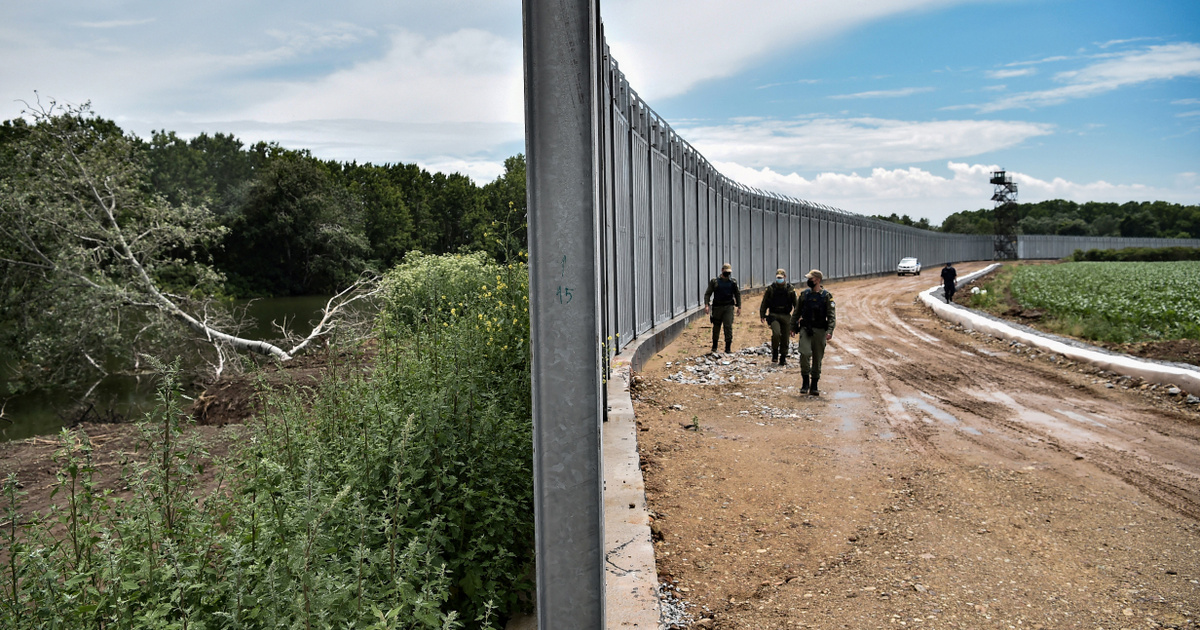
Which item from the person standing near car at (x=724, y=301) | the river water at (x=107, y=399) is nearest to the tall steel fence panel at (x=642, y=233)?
the person standing near car at (x=724, y=301)

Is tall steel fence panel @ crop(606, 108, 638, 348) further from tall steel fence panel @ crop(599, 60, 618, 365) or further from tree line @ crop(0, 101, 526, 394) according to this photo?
tree line @ crop(0, 101, 526, 394)

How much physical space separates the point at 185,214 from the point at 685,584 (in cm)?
1561

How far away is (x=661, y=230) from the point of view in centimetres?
1546

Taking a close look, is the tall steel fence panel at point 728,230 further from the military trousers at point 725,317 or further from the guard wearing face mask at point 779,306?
the guard wearing face mask at point 779,306

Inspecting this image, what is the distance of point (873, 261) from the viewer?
58219 millimetres

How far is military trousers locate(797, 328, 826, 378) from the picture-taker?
10.3 metres

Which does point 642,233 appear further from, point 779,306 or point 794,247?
point 794,247

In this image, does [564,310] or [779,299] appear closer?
[564,310]

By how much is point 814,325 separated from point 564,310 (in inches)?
332

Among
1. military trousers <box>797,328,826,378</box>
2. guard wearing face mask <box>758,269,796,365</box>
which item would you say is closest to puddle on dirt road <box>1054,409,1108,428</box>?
military trousers <box>797,328,826,378</box>

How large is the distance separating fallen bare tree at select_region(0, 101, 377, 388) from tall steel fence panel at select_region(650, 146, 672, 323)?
19.1 ft

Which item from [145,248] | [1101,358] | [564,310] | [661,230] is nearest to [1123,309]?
[1101,358]

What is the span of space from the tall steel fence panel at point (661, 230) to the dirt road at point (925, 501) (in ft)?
13.1

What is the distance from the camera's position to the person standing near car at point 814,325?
10.3 meters
